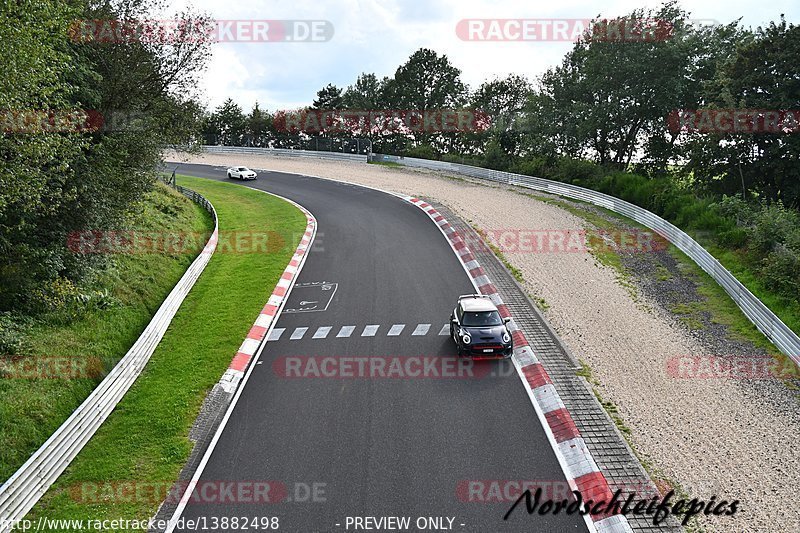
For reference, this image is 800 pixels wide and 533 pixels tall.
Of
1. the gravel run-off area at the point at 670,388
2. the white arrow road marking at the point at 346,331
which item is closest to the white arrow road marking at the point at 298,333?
the white arrow road marking at the point at 346,331

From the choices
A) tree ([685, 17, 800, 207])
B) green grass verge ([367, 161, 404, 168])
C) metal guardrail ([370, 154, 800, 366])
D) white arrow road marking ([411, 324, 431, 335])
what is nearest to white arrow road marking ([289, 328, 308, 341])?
white arrow road marking ([411, 324, 431, 335])

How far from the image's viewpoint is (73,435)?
468 inches

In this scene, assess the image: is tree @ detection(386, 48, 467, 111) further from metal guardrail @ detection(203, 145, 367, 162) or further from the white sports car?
the white sports car

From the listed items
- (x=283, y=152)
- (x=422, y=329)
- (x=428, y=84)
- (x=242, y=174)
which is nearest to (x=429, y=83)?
(x=428, y=84)

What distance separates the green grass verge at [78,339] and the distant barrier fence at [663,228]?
66.0 feet

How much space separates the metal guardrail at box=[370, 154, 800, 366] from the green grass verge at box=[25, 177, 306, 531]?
17.1 metres

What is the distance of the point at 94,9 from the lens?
18.9 metres

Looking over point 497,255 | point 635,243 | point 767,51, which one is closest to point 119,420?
point 497,255

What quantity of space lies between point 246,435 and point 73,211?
973cm

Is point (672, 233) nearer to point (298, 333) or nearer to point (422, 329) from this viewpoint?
point (422, 329)

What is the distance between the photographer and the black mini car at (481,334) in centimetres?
1552

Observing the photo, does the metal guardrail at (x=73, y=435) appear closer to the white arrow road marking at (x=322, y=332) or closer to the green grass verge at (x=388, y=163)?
the white arrow road marking at (x=322, y=332)

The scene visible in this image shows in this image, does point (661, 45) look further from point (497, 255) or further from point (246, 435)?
point (246, 435)

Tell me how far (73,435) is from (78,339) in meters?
4.32
